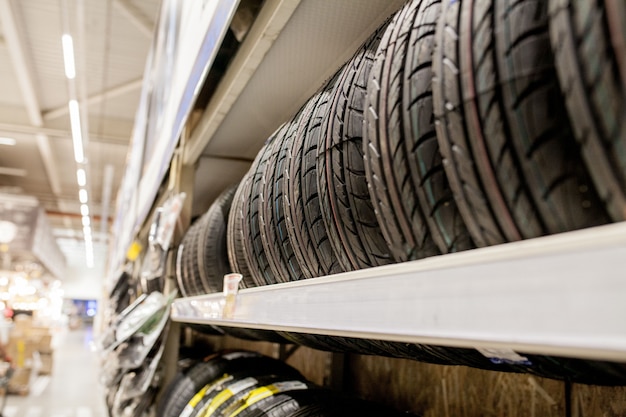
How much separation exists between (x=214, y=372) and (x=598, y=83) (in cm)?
157

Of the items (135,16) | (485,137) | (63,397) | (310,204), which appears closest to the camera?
(485,137)

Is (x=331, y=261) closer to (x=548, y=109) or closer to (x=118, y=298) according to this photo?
(x=548, y=109)

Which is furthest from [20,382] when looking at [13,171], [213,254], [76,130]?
[213,254]

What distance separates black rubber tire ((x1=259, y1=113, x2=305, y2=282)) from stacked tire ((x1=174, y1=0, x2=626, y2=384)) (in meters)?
0.23

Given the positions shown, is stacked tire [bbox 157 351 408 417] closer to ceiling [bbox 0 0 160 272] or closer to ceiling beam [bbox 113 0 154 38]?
ceiling [bbox 0 0 160 272]

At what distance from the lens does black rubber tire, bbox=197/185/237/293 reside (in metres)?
1.59

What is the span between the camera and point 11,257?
49.7 feet

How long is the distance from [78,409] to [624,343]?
288 inches

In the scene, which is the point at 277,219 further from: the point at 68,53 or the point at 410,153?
the point at 68,53

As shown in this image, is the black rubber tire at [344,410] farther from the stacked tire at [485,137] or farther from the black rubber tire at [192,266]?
the black rubber tire at [192,266]

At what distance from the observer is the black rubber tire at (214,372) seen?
5.35 ft

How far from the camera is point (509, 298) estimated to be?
1.12ft

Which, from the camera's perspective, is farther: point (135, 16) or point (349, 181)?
point (135, 16)

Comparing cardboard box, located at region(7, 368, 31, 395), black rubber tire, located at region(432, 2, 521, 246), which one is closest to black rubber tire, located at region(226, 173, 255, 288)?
black rubber tire, located at region(432, 2, 521, 246)
